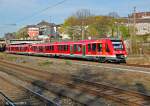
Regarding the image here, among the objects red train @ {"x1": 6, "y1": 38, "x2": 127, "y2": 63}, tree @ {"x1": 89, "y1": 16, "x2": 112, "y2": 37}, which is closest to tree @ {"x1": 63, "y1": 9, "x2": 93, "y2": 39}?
tree @ {"x1": 89, "y1": 16, "x2": 112, "y2": 37}

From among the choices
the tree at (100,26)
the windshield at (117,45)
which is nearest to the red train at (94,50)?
the windshield at (117,45)

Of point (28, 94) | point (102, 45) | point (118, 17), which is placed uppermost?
point (118, 17)

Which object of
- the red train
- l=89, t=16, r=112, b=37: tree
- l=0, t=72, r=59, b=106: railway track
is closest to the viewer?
l=0, t=72, r=59, b=106: railway track

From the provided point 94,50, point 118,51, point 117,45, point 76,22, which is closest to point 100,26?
point 76,22

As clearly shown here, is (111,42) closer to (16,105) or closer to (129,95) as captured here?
(129,95)

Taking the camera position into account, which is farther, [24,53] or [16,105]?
[24,53]

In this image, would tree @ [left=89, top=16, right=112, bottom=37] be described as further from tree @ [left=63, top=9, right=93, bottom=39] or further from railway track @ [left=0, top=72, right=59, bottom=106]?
railway track @ [left=0, top=72, right=59, bottom=106]

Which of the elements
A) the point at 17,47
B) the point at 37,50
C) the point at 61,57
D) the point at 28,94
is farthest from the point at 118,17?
the point at 28,94

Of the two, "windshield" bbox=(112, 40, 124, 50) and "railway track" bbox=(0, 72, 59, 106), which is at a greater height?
"windshield" bbox=(112, 40, 124, 50)

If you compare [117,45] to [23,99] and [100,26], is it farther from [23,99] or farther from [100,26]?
[100,26]

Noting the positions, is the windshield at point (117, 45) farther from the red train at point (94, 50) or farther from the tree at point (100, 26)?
the tree at point (100, 26)

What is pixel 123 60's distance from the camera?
37.8 meters

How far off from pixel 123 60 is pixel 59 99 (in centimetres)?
2418

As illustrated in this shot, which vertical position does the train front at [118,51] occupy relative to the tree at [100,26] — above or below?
below
